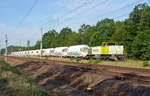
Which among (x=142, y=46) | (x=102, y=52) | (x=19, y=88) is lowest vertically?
(x=19, y=88)

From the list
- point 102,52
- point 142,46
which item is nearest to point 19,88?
point 102,52

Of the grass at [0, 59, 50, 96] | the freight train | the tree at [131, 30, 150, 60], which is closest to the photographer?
the grass at [0, 59, 50, 96]

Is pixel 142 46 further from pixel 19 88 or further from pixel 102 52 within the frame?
pixel 19 88

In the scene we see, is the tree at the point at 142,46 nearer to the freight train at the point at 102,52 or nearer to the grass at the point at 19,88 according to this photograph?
the freight train at the point at 102,52

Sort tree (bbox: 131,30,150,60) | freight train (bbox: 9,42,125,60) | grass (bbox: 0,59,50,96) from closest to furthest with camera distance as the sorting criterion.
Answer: grass (bbox: 0,59,50,96), freight train (bbox: 9,42,125,60), tree (bbox: 131,30,150,60)

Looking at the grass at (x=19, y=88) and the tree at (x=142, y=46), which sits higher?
the tree at (x=142, y=46)

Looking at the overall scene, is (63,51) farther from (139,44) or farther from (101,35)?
(139,44)

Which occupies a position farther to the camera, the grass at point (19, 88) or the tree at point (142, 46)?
the tree at point (142, 46)

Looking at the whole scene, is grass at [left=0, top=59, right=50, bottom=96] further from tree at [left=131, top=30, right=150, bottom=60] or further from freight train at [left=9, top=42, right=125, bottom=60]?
tree at [left=131, top=30, right=150, bottom=60]

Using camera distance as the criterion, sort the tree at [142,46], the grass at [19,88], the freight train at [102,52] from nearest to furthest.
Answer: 1. the grass at [19,88]
2. the freight train at [102,52]
3. the tree at [142,46]

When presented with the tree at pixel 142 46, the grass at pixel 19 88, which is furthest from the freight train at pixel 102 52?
A: the grass at pixel 19 88

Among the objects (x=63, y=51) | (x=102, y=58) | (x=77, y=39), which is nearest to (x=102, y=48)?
(x=102, y=58)

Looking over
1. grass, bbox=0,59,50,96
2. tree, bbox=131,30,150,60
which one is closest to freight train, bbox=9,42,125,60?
tree, bbox=131,30,150,60

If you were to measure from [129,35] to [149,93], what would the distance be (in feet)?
101
